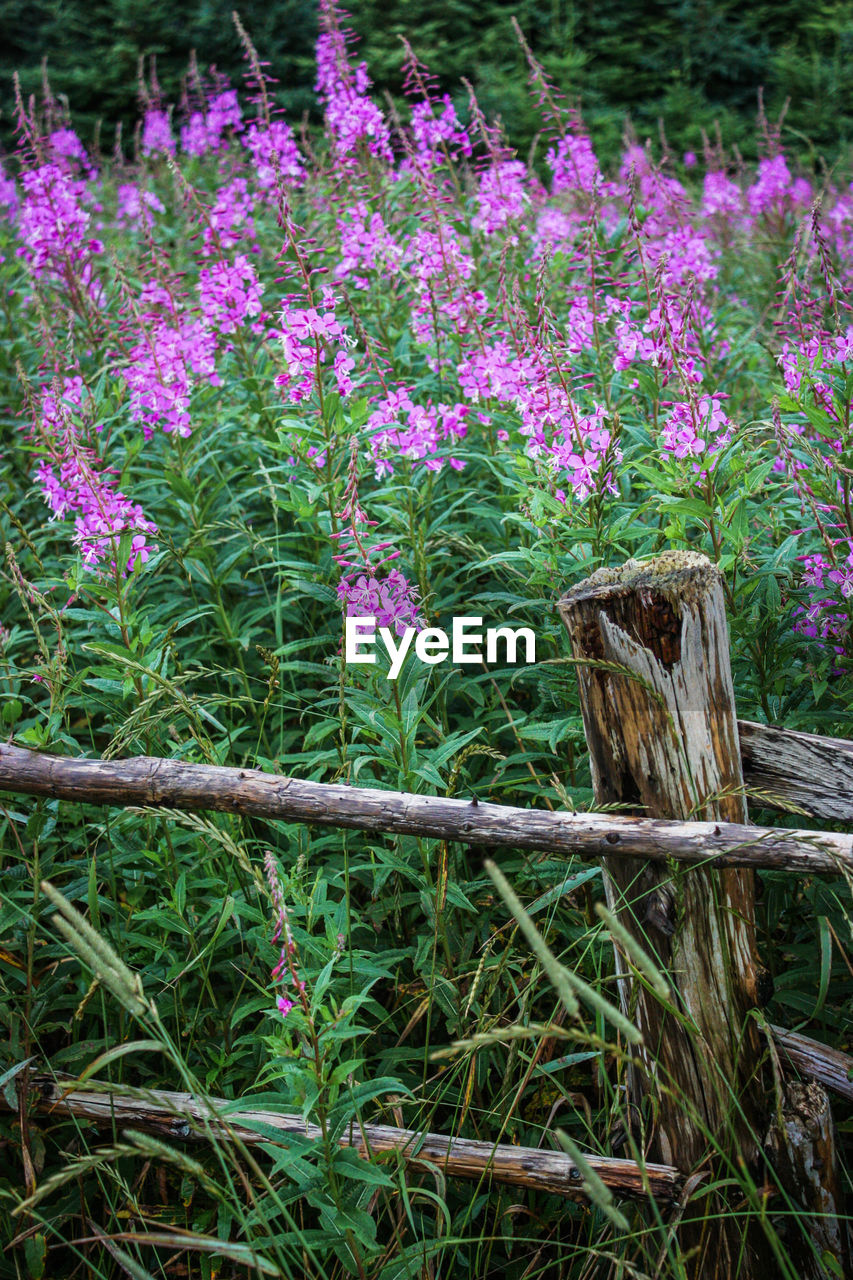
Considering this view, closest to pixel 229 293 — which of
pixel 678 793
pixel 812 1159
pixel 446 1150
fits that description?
pixel 678 793

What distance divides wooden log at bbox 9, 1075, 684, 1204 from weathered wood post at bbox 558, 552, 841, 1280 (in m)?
0.10

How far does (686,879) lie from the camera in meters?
1.88

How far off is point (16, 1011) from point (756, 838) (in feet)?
6.11

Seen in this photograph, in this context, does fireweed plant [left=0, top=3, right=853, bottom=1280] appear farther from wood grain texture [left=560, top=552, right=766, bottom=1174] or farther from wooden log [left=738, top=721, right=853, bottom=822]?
wooden log [left=738, top=721, right=853, bottom=822]

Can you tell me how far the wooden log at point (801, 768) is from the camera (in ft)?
6.14

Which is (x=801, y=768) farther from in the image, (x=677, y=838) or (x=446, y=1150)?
(x=446, y=1150)

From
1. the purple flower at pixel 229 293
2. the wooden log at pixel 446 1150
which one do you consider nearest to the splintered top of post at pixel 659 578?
the wooden log at pixel 446 1150

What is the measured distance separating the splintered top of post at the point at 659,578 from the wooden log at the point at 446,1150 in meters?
1.07

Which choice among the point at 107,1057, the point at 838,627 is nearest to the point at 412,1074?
the point at 107,1057

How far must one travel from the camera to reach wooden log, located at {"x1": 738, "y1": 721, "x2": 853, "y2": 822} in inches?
73.7

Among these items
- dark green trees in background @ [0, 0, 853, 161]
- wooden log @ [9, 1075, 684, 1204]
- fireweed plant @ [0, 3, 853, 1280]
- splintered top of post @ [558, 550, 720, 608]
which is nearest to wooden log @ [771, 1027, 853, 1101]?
fireweed plant @ [0, 3, 853, 1280]

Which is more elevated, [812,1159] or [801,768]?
[801,768]

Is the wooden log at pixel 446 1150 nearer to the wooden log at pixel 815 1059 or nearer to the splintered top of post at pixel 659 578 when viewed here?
the wooden log at pixel 815 1059

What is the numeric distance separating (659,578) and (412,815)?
63cm
